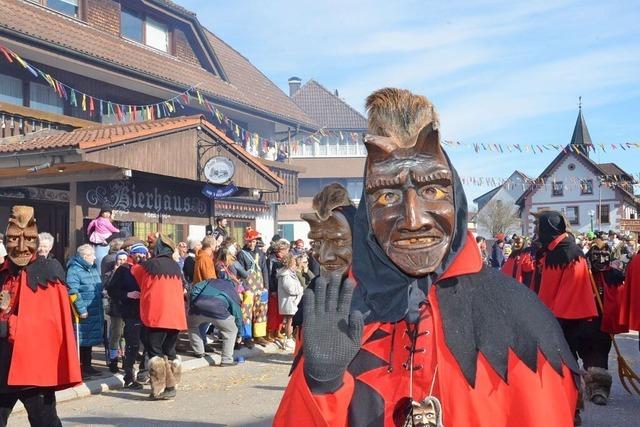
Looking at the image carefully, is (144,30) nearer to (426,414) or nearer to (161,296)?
(161,296)

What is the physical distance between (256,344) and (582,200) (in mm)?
50505

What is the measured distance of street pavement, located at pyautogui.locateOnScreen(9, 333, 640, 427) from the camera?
7.30 m

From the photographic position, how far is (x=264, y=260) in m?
12.8

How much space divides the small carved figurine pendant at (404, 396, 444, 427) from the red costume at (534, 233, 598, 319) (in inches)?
218

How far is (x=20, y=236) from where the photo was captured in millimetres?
5449

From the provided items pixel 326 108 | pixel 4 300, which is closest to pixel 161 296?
pixel 4 300

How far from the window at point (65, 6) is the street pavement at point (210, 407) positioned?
451 inches

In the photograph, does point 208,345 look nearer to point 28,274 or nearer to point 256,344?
point 256,344

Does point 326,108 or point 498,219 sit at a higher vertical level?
point 326,108

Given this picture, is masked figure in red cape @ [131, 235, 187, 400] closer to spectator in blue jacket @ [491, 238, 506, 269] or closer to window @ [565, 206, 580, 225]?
spectator in blue jacket @ [491, 238, 506, 269]

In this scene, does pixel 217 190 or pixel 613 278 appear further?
pixel 217 190

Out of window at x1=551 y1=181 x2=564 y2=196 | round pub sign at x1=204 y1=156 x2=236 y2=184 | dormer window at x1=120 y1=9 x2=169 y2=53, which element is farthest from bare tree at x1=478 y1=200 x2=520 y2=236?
round pub sign at x1=204 y1=156 x2=236 y2=184

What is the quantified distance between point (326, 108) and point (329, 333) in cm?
3743

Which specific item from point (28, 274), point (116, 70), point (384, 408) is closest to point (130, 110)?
point (116, 70)
